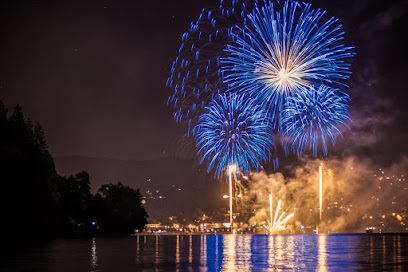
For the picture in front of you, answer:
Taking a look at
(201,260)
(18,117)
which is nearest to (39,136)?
(18,117)

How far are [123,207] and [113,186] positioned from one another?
33.0 ft

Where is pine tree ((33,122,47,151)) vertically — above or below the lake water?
above

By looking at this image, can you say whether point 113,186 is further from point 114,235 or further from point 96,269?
point 96,269

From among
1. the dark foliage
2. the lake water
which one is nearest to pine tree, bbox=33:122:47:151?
the dark foliage

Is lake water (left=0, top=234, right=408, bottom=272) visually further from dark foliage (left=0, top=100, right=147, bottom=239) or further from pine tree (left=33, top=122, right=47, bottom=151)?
pine tree (left=33, top=122, right=47, bottom=151)

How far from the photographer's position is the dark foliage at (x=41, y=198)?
8225 cm

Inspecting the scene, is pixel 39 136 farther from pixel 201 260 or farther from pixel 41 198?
pixel 201 260

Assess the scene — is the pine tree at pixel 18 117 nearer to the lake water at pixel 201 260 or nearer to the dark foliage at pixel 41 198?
the dark foliage at pixel 41 198

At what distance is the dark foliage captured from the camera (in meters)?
82.2

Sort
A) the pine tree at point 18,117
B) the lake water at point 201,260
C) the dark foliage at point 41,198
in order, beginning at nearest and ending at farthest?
the lake water at point 201,260, the dark foliage at point 41,198, the pine tree at point 18,117

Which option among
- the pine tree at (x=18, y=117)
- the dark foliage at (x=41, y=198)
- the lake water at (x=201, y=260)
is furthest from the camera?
the pine tree at (x=18, y=117)

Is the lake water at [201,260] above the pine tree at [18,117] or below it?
below

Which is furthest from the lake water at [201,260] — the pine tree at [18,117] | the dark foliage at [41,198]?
the pine tree at [18,117]

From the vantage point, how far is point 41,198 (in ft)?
333
